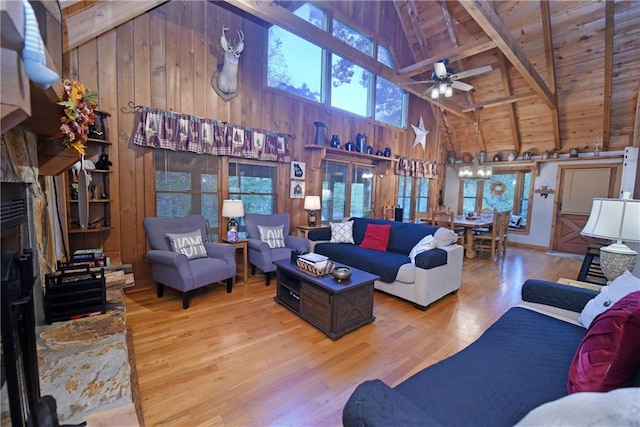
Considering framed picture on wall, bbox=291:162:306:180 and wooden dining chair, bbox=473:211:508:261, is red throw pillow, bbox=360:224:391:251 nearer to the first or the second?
framed picture on wall, bbox=291:162:306:180

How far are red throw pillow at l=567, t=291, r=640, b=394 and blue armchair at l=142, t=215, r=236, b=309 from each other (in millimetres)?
2927

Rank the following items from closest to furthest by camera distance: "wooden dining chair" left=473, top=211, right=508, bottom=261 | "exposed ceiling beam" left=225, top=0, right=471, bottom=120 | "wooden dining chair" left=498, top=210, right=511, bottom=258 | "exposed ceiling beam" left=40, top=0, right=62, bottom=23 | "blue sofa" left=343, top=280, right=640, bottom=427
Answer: "blue sofa" left=343, top=280, right=640, bottom=427 → "exposed ceiling beam" left=40, top=0, right=62, bottom=23 → "exposed ceiling beam" left=225, top=0, right=471, bottom=120 → "wooden dining chair" left=473, top=211, right=508, bottom=261 → "wooden dining chair" left=498, top=210, right=511, bottom=258

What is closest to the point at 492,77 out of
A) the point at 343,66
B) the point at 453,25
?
the point at 453,25

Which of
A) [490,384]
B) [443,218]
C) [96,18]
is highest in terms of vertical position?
[96,18]

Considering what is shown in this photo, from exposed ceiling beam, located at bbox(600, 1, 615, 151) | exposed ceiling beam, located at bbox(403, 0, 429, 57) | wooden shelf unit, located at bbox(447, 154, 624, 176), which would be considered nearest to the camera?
exposed ceiling beam, located at bbox(600, 1, 615, 151)

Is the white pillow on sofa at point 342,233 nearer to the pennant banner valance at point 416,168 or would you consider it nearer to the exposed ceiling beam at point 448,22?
the pennant banner valance at point 416,168

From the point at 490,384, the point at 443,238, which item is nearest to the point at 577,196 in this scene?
the point at 443,238

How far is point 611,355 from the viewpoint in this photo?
948mm

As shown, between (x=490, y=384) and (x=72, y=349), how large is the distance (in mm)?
2099

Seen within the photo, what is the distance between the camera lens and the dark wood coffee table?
2.36 metres

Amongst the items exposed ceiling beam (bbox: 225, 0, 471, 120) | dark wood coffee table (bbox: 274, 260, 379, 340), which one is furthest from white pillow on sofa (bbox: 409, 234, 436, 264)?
exposed ceiling beam (bbox: 225, 0, 471, 120)

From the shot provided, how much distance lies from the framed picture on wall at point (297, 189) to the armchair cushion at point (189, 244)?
1.81m

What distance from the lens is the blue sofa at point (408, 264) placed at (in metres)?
2.99

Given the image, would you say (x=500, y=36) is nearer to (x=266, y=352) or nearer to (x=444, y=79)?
(x=444, y=79)
